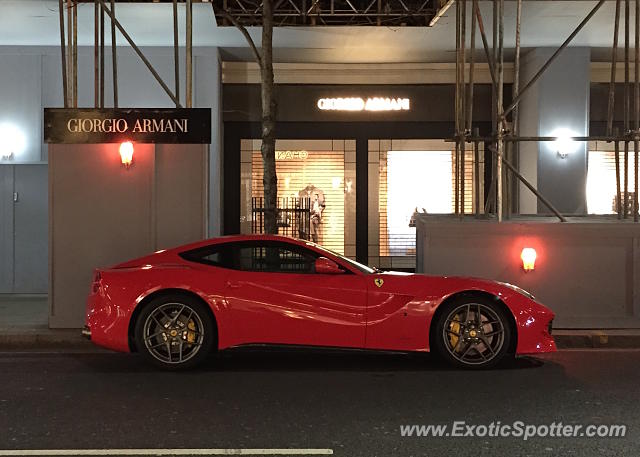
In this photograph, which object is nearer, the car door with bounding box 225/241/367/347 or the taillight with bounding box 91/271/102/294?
the car door with bounding box 225/241/367/347

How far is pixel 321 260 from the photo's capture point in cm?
873

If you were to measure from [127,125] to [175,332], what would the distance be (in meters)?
3.26

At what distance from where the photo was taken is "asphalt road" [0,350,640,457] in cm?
598

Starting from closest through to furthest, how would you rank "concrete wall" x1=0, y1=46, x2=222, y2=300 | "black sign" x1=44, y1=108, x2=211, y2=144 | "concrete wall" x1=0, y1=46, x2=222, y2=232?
1. "black sign" x1=44, y1=108, x2=211, y2=144
2. "concrete wall" x1=0, y1=46, x2=222, y2=300
3. "concrete wall" x1=0, y1=46, x2=222, y2=232

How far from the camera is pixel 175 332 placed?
877 cm

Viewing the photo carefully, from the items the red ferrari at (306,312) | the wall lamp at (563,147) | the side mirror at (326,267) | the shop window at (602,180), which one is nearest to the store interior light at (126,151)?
the red ferrari at (306,312)

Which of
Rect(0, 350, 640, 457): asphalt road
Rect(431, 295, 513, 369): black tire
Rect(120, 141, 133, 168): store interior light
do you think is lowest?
Rect(0, 350, 640, 457): asphalt road

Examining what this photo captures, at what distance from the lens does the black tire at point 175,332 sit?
870 cm

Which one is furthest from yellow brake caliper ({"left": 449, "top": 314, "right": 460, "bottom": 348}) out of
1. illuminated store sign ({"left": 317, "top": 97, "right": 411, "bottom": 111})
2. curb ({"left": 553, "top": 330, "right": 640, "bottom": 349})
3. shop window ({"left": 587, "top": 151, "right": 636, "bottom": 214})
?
shop window ({"left": 587, "top": 151, "right": 636, "bottom": 214})

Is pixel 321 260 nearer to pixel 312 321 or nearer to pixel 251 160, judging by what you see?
pixel 312 321

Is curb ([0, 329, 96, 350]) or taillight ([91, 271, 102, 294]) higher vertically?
taillight ([91, 271, 102, 294])

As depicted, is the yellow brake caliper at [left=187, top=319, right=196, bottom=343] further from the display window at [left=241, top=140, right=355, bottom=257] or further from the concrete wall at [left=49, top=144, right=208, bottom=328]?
the display window at [left=241, top=140, right=355, bottom=257]

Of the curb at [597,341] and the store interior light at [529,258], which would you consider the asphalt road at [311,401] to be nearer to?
the curb at [597,341]

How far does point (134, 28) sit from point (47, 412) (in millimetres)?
9140
